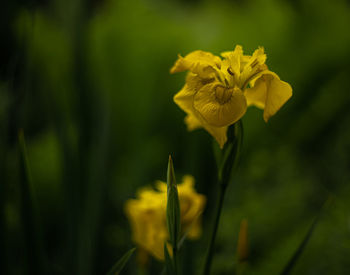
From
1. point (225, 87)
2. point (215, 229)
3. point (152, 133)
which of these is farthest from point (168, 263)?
point (152, 133)

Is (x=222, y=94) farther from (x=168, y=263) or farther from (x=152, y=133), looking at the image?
(x=152, y=133)

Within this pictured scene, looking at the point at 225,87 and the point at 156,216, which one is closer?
→ the point at 225,87

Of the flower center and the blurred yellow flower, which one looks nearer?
the flower center

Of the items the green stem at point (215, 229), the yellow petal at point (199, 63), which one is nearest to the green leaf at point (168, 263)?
the green stem at point (215, 229)

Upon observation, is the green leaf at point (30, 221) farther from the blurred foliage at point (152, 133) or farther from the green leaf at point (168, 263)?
the green leaf at point (168, 263)

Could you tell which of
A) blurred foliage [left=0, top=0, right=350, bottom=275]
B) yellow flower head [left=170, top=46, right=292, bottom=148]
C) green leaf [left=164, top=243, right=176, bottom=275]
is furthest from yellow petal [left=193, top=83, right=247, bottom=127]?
blurred foliage [left=0, top=0, right=350, bottom=275]

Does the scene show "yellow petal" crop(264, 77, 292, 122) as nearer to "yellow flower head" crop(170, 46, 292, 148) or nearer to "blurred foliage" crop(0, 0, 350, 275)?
"yellow flower head" crop(170, 46, 292, 148)

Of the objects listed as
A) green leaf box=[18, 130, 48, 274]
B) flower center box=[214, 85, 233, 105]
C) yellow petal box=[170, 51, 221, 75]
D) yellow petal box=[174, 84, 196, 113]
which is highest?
yellow petal box=[170, 51, 221, 75]
